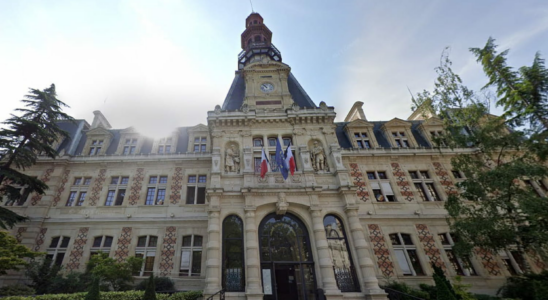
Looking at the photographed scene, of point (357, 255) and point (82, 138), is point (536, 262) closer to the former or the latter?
point (357, 255)

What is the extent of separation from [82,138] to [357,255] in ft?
80.0

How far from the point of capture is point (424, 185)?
1764cm

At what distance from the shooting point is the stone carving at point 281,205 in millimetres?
13984

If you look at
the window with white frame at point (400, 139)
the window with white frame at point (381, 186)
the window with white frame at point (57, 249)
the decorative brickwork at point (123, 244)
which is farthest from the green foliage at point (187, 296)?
the window with white frame at point (400, 139)

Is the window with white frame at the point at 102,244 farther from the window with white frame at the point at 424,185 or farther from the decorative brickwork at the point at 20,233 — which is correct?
the window with white frame at the point at 424,185

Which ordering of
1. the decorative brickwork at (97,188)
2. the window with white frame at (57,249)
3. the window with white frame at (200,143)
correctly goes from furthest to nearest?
the window with white frame at (200,143) → the decorative brickwork at (97,188) → the window with white frame at (57,249)

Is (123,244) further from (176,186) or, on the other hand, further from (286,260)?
(286,260)

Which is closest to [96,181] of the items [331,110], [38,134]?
[38,134]

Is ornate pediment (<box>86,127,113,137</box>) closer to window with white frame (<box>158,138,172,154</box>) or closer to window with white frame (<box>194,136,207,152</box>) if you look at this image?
window with white frame (<box>158,138,172,154</box>)

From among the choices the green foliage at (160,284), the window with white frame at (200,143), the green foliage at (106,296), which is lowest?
the green foliage at (106,296)

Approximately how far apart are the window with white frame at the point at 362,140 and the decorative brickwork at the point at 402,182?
2.58m

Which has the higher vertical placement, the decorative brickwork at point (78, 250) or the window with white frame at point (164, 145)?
the window with white frame at point (164, 145)

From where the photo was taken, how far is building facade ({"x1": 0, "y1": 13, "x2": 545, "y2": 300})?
13.1m

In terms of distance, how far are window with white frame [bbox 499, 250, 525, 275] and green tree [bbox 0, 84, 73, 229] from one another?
95.1 feet
